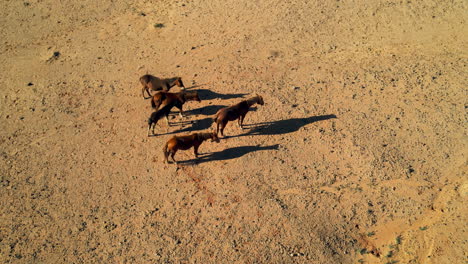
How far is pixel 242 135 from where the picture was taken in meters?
13.3

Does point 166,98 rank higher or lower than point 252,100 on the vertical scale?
higher

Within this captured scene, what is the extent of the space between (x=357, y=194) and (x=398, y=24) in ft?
35.6

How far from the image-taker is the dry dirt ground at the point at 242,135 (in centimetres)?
1032

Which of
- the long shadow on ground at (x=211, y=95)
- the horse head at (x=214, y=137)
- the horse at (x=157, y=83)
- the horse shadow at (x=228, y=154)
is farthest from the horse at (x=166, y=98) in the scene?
the horse shadow at (x=228, y=154)

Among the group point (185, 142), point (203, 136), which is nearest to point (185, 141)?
point (185, 142)

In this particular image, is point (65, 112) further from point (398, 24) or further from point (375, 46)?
point (398, 24)

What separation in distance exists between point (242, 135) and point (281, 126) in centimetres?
146

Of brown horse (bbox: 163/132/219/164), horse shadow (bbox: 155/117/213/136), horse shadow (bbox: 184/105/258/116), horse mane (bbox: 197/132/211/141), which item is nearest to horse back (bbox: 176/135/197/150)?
brown horse (bbox: 163/132/219/164)

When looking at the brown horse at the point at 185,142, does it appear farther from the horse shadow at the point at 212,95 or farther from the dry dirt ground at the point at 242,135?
the horse shadow at the point at 212,95

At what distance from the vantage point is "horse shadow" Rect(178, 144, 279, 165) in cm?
1247

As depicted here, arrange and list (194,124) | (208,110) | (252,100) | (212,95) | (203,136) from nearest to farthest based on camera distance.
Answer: (203,136)
(252,100)
(194,124)
(208,110)
(212,95)

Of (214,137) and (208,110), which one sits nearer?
(214,137)

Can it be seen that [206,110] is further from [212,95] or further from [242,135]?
[242,135]

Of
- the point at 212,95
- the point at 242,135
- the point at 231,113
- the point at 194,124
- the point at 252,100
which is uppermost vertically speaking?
the point at 231,113
